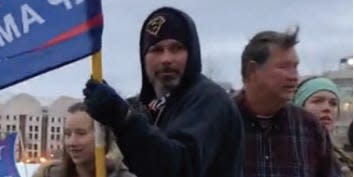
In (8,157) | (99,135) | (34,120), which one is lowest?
(8,157)

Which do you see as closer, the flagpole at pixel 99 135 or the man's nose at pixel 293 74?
the flagpole at pixel 99 135

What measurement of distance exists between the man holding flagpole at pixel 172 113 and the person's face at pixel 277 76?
0.73 m

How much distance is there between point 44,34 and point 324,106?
1897mm

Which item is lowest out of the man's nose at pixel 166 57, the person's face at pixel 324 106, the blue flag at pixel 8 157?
the blue flag at pixel 8 157

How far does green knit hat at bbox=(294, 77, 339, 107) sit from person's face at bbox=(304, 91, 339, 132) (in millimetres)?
20

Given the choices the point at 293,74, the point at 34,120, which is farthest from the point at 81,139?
the point at 34,120

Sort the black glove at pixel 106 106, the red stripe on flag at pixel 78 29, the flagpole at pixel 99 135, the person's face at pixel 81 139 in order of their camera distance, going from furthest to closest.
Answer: the person's face at pixel 81 139, the red stripe on flag at pixel 78 29, the flagpole at pixel 99 135, the black glove at pixel 106 106

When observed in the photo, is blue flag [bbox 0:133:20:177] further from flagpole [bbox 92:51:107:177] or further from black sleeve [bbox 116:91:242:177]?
black sleeve [bbox 116:91:242:177]

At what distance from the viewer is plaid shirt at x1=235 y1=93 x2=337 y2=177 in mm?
3900

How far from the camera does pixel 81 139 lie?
4.47 m

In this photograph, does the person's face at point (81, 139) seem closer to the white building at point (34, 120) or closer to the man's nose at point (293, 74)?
the man's nose at point (293, 74)

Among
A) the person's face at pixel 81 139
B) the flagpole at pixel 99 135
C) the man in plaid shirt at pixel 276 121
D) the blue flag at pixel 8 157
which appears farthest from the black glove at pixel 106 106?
the blue flag at pixel 8 157

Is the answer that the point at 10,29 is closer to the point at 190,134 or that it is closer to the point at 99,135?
the point at 99,135

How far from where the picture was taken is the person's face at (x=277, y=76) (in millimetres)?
3883
